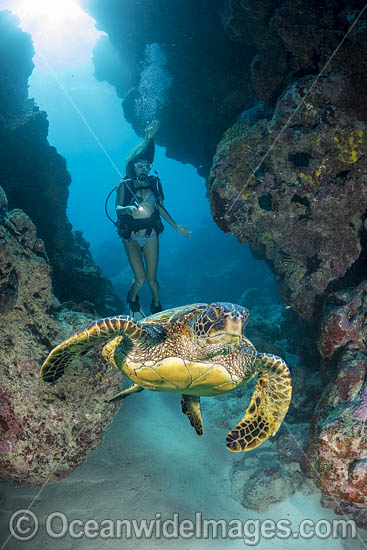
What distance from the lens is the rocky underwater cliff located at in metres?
3.08

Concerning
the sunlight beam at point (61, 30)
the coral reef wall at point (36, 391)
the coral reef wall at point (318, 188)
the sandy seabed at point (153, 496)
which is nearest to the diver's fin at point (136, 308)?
the coral reef wall at point (36, 391)

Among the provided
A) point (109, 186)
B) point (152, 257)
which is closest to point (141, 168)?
point (152, 257)

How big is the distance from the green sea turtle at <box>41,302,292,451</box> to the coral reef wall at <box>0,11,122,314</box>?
495cm

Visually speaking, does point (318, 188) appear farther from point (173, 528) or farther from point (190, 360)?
point (173, 528)

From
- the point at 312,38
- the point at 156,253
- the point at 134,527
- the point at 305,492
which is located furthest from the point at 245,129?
the point at 134,527

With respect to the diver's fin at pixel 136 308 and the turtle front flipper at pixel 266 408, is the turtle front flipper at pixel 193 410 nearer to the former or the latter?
the turtle front flipper at pixel 266 408

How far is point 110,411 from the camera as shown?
3750mm

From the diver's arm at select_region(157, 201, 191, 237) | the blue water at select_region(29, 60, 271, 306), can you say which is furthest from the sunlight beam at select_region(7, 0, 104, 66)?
the diver's arm at select_region(157, 201, 191, 237)

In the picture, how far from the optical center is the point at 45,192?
26.9ft

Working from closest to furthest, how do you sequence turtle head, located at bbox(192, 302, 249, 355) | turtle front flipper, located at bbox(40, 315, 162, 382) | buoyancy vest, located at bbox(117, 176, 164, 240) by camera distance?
turtle head, located at bbox(192, 302, 249, 355), turtle front flipper, located at bbox(40, 315, 162, 382), buoyancy vest, located at bbox(117, 176, 164, 240)

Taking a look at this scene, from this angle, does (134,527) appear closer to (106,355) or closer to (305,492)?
(106,355)

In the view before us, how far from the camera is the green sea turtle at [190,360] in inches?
96.8

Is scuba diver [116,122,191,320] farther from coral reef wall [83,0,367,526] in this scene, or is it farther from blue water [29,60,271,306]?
blue water [29,60,271,306]

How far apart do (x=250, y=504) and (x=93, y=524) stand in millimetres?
1977
